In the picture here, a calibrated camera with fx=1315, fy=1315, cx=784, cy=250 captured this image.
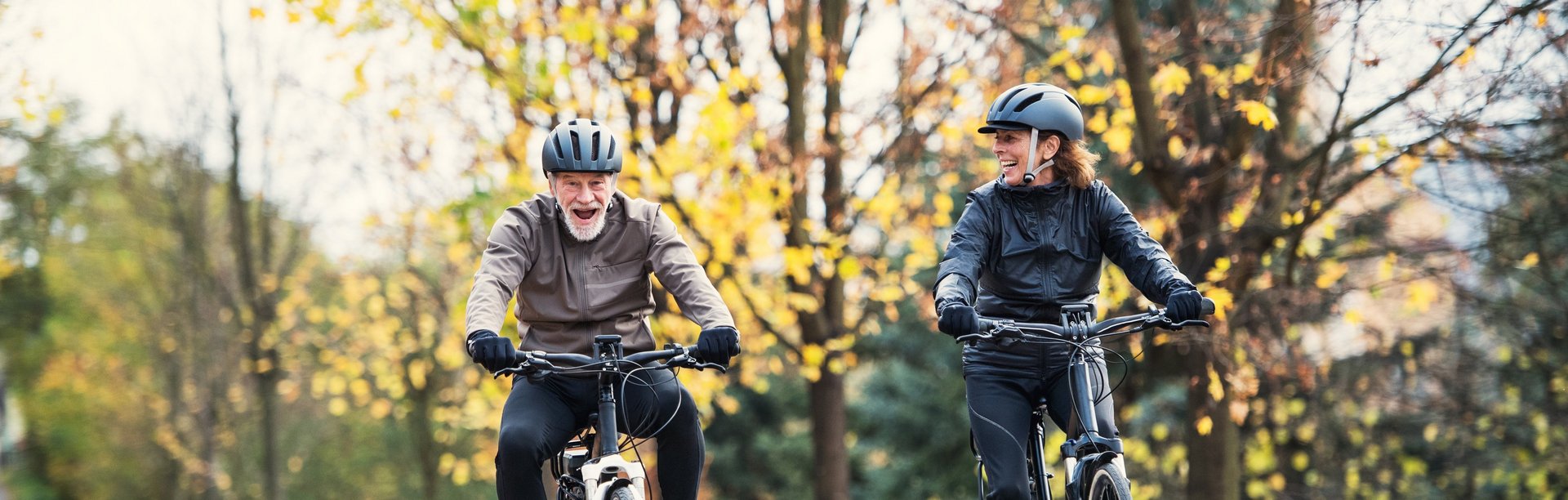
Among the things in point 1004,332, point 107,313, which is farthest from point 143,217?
point 1004,332

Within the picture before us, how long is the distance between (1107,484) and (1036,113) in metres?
1.23

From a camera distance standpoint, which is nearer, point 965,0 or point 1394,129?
point 1394,129

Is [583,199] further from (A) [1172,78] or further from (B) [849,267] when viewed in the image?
(B) [849,267]

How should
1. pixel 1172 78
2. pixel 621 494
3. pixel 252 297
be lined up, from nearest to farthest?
pixel 621 494 < pixel 1172 78 < pixel 252 297

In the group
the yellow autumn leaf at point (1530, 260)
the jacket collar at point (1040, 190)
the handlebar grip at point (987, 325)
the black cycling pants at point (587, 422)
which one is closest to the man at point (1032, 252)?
the jacket collar at point (1040, 190)

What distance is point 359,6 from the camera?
8.67m

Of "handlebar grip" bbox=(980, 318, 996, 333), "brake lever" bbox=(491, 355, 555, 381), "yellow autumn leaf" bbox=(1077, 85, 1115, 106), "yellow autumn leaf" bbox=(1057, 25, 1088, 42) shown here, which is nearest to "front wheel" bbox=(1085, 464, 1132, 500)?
"handlebar grip" bbox=(980, 318, 996, 333)

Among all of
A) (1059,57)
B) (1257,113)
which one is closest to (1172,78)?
(1257,113)

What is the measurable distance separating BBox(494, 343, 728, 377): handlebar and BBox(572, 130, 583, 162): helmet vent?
2.21 ft

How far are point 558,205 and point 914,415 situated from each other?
13.4 m

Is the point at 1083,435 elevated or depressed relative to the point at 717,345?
depressed

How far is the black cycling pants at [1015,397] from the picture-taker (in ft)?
13.7

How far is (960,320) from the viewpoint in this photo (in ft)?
12.6

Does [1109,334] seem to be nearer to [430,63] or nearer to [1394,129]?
[1394,129]
